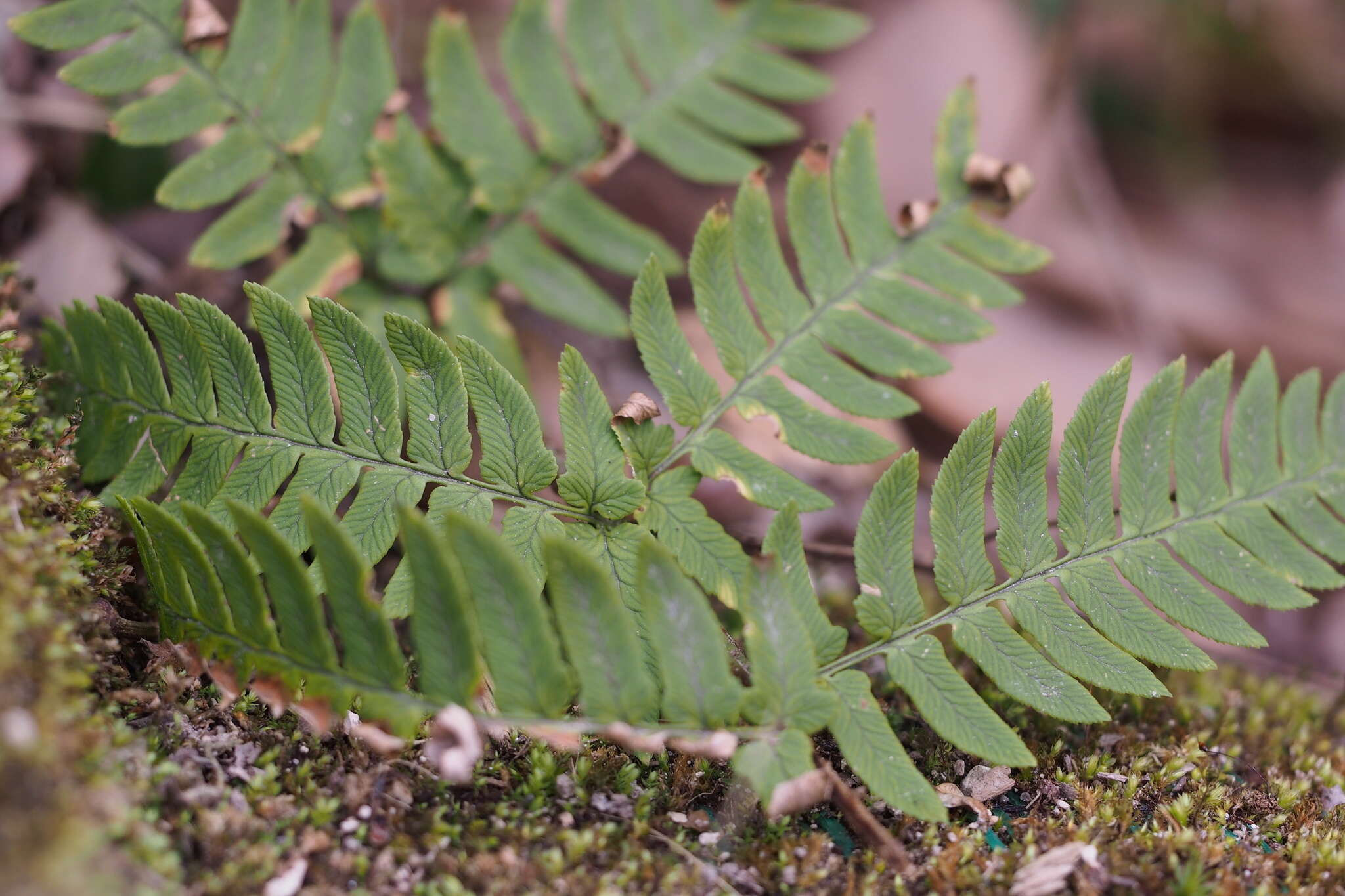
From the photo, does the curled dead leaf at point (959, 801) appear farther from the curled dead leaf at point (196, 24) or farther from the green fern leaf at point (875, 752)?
the curled dead leaf at point (196, 24)

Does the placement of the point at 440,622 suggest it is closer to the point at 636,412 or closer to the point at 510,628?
the point at 510,628

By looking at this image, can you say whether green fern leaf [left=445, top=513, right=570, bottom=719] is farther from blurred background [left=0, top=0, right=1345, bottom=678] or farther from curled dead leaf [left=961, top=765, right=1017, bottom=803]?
blurred background [left=0, top=0, right=1345, bottom=678]

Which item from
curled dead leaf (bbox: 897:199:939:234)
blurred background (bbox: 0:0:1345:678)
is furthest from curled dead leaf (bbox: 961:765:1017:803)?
curled dead leaf (bbox: 897:199:939:234)

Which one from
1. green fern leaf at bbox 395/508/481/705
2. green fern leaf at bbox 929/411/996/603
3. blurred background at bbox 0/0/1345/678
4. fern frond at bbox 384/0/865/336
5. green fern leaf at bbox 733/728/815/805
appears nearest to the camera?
green fern leaf at bbox 395/508/481/705

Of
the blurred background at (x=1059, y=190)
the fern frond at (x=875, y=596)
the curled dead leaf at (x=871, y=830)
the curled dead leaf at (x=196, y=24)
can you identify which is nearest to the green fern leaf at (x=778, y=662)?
the fern frond at (x=875, y=596)

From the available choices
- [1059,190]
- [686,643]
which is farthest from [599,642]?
[1059,190]

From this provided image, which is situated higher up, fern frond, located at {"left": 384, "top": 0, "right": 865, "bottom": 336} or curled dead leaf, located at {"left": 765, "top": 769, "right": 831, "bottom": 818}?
fern frond, located at {"left": 384, "top": 0, "right": 865, "bottom": 336}

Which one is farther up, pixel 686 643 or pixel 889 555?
pixel 889 555
